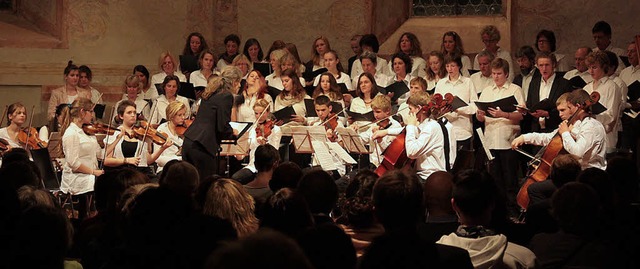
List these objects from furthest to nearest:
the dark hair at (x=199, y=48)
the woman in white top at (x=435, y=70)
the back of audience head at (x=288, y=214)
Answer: the dark hair at (x=199, y=48), the woman in white top at (x=435, y=70), the back of audience head at (x=288, y=214)

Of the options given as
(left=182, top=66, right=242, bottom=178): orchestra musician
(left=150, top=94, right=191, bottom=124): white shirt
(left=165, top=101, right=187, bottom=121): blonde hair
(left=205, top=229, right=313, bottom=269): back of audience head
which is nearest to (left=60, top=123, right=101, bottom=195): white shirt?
(left=182, top=66, right=242, bottom=178): orchestra musician

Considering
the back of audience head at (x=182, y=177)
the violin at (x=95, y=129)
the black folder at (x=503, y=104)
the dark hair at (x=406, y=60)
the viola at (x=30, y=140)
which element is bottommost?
→ the back of audience head at (x=182, y=177)

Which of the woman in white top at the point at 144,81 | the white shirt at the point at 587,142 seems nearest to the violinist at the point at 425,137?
the white shirt at the point at 587,142

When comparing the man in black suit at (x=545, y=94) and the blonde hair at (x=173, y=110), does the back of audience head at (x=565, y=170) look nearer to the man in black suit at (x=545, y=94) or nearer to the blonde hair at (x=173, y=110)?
the man in black suit at (x=545, y=94)

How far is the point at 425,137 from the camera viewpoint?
8719 mm

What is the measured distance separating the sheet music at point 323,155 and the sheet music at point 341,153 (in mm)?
67

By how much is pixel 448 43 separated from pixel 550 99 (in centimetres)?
191

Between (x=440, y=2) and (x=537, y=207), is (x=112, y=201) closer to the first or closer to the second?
(x=537, y=207)

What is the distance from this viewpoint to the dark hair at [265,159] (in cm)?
737

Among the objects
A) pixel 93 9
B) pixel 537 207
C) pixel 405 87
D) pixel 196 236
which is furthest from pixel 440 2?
pixel 196 236

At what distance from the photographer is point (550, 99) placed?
9.92 meters

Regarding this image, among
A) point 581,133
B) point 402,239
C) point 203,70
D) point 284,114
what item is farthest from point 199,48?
point 402,239

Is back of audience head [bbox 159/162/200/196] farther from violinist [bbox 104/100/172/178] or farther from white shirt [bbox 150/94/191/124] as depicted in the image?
white shirt [bbox 150/94/191/124]

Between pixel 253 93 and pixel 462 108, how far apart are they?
2.30 metres
